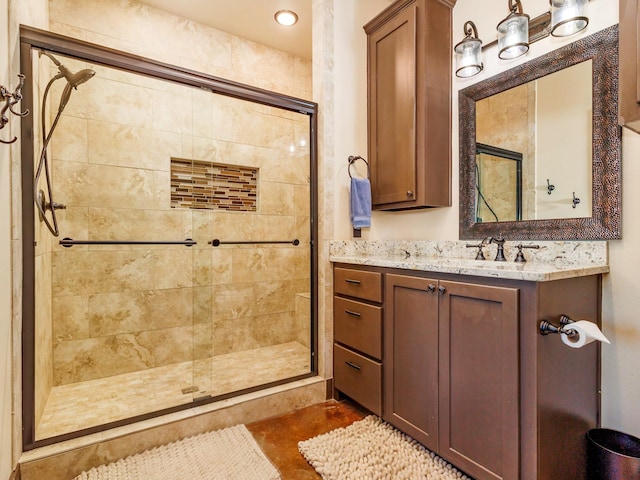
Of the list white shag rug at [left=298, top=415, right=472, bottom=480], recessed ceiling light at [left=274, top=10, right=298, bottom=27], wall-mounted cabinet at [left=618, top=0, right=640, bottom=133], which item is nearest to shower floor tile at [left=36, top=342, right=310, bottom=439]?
white shag rug at [left=298, top=415, right=472, bottom=480]

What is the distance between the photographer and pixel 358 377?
1875mm

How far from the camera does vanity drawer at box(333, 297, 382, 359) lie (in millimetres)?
1750

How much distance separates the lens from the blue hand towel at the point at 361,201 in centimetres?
213

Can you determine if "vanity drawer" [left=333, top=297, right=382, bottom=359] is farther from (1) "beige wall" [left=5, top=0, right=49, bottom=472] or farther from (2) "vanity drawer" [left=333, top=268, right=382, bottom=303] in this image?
(1) "beige wall" [left=5, top=0, right=49, bottom=472]

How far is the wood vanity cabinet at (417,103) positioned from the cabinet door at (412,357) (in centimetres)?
61

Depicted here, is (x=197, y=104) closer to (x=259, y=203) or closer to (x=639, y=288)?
(x=259, y=203)

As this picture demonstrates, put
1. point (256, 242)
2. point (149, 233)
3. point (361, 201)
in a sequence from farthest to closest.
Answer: point (256, 242) < point (149, 233) < point (361, 201)

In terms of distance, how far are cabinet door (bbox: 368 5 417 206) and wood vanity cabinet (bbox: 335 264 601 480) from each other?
72 centimetres

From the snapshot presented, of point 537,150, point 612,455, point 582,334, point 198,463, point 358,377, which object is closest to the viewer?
point 582,334

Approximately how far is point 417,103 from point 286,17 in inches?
56.7

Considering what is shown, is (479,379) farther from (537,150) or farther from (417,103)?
(417,103)

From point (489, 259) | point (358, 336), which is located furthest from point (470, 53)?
point (358, 336)

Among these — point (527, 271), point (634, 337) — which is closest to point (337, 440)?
→ point (527, 271)

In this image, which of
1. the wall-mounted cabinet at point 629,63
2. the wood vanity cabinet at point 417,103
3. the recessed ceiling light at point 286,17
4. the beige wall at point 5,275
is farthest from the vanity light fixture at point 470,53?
the beige wall at point 5,275
